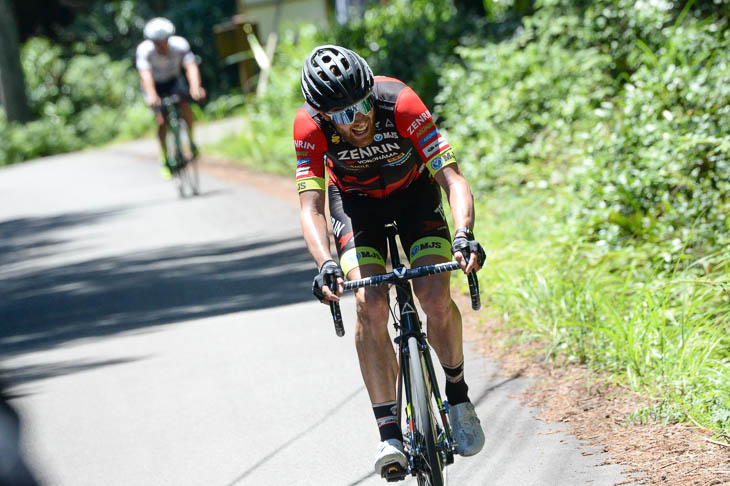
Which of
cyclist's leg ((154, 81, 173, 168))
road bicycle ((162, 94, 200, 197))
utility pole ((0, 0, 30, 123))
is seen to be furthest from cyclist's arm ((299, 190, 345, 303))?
utility pole ((0, 0, 30, 123))

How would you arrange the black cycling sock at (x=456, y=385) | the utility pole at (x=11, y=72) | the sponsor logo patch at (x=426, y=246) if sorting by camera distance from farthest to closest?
the utility pole at (x=11, y=72)
the black cycling sock at (x=456, y=385)
the sponsor logo patch at (x=426, y=246)

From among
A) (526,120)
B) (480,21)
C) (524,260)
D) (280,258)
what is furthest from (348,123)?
(480,21)

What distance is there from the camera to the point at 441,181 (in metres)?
4.50

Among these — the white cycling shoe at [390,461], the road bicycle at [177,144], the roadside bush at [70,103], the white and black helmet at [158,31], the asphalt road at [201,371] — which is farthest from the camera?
the roadside bush at [70,103]

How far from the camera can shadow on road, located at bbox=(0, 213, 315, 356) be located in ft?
28.6

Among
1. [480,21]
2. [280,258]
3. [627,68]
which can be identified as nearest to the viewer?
[280,258]

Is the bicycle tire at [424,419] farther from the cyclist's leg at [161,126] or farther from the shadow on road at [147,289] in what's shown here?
the cyclist's leg at [161,126]

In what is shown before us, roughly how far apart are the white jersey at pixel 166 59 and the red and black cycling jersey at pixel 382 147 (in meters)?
9.38

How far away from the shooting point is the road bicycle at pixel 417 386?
4102 millimetres

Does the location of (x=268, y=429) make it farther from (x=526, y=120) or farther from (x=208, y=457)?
(x=526, y=120)

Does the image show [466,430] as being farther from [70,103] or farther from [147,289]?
[70,103]

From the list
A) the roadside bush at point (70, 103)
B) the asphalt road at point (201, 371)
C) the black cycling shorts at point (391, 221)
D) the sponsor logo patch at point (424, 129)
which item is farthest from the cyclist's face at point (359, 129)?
the roadside bush at point (70, 103)

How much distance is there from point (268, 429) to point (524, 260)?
295 centimetres

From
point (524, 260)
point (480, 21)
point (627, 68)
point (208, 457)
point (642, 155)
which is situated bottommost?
point (208, 457)
